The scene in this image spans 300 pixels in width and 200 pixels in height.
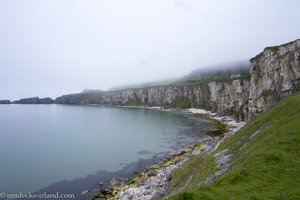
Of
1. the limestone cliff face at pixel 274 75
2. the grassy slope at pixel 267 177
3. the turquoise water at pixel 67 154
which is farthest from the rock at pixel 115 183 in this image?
the limestone cliff face at pixel 274 75

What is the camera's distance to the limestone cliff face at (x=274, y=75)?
7515cm

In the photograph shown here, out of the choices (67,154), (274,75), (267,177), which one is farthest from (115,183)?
(274,75)

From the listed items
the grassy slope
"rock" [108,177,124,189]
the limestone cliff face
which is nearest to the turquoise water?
"rock" [108,177,124,189]

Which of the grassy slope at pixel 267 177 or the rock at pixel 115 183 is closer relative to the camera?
the grassy slope at pixel 267 177

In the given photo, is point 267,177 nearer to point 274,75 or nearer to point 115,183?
point 115,183

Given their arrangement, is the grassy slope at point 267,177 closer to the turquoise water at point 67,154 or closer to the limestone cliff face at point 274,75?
the turquoise water at point 67,154

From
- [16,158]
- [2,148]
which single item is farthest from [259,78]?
[2,148]

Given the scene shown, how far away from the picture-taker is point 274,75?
8638cm

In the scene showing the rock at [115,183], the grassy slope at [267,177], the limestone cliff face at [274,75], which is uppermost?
the limestone cliff face at [274,75]

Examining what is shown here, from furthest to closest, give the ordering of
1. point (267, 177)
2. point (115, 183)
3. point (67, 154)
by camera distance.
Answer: point (67, 154) → point (115, 183) → point (267, 177)

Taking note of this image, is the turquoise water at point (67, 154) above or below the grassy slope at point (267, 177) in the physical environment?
below

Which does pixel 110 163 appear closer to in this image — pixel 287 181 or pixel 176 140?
pixel 176 140

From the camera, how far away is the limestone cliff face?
247 feet

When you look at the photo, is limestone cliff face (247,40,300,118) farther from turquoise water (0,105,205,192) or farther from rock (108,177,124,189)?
rock (108,177,124,189)
